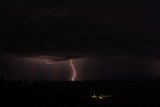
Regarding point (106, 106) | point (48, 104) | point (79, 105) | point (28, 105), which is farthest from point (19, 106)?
point (106, 106)

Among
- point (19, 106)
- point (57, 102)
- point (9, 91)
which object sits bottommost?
point (19, 106)

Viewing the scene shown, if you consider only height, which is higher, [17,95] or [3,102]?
[17,95]

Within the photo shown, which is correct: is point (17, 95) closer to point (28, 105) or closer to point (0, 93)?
point (0, 93)

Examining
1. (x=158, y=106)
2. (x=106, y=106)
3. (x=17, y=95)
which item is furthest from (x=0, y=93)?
(x=158, y=106)

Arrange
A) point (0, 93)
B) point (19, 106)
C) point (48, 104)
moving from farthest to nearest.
Result: point (0, 93) → point (48, 104) → point (19, 106)

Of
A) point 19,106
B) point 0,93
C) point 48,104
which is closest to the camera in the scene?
point 19,106

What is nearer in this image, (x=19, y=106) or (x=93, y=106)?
(x=19, y=106)

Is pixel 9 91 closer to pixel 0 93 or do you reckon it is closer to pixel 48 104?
pixel 0 93

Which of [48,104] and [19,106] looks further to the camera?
[48,104]
